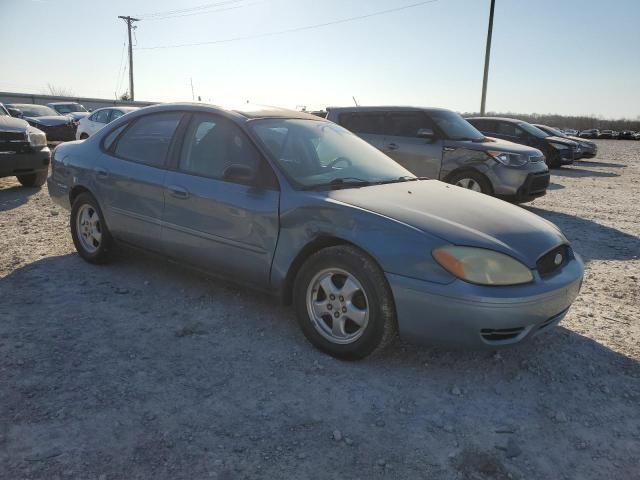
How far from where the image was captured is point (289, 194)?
3285 millimetres

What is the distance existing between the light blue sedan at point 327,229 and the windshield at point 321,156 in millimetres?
14

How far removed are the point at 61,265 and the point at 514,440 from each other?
406cm

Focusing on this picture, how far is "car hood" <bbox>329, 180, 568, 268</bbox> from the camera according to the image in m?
2.86

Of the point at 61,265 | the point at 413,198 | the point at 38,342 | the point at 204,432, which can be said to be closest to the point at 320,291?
the point at 413,198

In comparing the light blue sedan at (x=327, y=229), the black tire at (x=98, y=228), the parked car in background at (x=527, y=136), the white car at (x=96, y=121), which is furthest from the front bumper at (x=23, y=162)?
the parked car in background at (x=527, y=136)

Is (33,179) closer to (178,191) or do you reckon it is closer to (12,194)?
(12,194)

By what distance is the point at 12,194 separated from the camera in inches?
322

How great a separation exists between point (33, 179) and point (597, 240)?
8734 millimetres

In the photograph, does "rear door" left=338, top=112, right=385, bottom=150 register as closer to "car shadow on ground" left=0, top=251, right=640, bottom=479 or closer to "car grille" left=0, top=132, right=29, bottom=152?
"car grille" left=0, top=132, right=29, bottom=152

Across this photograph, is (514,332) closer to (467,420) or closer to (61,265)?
(467,420)

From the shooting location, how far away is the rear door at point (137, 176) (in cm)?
401

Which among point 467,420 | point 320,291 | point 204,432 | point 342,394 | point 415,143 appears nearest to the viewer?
point 204,432

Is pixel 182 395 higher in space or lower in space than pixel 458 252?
lower

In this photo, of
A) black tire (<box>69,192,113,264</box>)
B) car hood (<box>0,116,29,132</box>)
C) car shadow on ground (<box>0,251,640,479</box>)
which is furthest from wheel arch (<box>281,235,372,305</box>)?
car hood (<box>0,116,29,132</box>)
